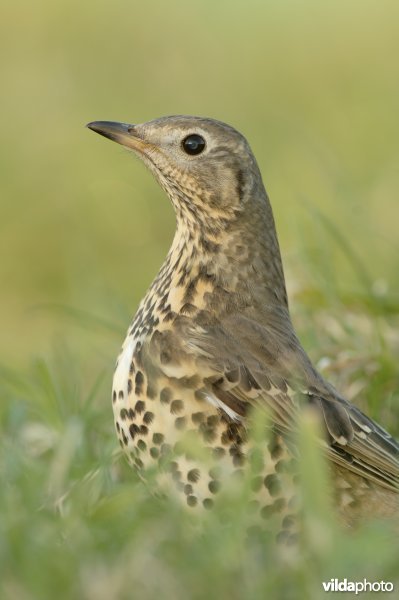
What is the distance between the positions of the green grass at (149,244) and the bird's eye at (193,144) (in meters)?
0.90

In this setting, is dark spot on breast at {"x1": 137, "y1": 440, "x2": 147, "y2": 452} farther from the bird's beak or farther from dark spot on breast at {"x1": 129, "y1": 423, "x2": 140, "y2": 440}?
the bird's beak

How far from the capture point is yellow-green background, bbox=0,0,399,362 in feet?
27.3

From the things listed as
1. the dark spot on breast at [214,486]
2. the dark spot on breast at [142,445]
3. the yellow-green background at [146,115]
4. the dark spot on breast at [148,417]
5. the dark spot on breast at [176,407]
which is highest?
the yellow-green background at [146,115]

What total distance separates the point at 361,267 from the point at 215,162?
41.8 inches

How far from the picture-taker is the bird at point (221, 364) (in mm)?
3768

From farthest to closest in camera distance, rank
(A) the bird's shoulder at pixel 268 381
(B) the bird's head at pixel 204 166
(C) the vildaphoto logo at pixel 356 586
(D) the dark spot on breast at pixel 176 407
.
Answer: (B) the bird's head at pixel 204 166
(A) the bird's shoulder at pixel 268 381
(D) the dark spot on breast at pixel 176 407
(C) the vildaphoto logo at pixel 356 586

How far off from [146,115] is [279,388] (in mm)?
6701

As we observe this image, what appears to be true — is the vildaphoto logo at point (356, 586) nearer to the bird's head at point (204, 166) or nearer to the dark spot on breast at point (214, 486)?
the dark spot on breast at point (214, 486)

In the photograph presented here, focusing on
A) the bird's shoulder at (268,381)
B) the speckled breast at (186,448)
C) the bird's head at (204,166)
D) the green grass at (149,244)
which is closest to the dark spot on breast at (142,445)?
the speckled breast at (186,448)

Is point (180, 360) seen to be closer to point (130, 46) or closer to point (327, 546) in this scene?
point (327, 546)

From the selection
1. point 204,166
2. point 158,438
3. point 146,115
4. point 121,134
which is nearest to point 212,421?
point 158,438

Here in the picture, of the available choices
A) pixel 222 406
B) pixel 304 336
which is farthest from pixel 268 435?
pixel 304 336

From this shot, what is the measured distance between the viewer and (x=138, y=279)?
27.6 ft

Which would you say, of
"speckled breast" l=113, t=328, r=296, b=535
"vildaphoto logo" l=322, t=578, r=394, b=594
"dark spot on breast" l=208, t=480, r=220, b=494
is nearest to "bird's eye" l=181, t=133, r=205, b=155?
"speckled breast" l=113, t=328, r=296, b=535
